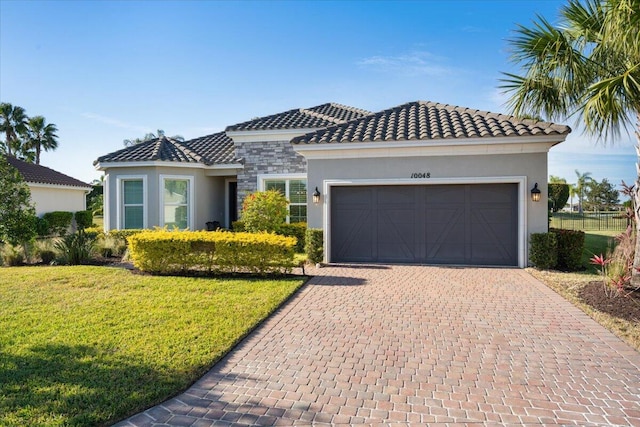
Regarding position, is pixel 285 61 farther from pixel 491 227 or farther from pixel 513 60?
pixel 491 227

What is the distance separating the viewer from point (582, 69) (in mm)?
8820

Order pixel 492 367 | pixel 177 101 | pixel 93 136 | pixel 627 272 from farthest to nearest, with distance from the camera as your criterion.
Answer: pixel 93 136 → pixel 177 101 → pixel 627 272 → pixel 492 367

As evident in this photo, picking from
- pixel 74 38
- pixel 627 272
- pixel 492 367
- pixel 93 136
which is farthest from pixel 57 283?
pixel 93 136

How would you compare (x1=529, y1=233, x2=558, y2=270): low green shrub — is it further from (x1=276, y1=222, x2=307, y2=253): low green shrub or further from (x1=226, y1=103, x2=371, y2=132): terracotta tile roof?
(x1=226, y1=103, x2=371, y2=132): terracotta tile roof

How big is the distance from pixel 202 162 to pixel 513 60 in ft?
42.5

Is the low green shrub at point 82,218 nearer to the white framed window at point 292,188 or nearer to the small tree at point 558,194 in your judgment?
the white framed window at point 292,188

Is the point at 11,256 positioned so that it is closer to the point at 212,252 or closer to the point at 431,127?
the point at 212,252

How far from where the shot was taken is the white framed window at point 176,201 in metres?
16.5

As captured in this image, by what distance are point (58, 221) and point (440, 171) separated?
24.1 metres

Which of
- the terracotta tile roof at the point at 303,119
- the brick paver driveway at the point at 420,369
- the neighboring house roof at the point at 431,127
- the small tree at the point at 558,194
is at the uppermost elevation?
the terracotta tile roof at the point at 303,119

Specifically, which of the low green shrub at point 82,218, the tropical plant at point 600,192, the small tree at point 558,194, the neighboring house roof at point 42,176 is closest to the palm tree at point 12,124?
the neighboring house roof at point 42,176

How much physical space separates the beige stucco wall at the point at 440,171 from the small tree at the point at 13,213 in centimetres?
960

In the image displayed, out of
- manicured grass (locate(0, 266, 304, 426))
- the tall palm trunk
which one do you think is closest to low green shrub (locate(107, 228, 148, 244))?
manicured grass (locate(0, 266, 304, 426))

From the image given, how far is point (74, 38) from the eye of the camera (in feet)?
42.1
